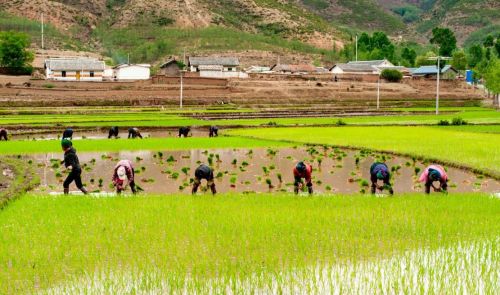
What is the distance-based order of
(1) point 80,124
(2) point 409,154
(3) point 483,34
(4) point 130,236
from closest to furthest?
1. (4) point 130,236
2. (2) point 409,154
3. (1) point 80,124
4. (3) point 483,34

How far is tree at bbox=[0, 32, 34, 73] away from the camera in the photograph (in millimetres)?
70750

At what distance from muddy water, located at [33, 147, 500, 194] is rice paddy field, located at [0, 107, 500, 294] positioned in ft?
0.24

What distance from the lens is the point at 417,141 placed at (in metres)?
26.8

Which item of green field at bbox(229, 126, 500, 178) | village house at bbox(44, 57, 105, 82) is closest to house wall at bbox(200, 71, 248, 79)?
village house at bbox(44, 57, 105, 82)

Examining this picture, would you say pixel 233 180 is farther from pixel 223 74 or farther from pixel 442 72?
pixel 442 72

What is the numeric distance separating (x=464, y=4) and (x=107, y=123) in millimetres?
141307

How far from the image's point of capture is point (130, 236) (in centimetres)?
995

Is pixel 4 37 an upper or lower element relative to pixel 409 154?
upper

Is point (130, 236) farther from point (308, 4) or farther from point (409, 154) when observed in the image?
point (308, 4)

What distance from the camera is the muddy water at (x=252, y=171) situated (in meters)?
15.7

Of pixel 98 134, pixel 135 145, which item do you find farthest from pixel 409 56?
pixel 135 145

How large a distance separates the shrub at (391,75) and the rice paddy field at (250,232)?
6001 cm

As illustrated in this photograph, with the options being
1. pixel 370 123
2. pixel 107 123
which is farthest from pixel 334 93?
pixel 107 123

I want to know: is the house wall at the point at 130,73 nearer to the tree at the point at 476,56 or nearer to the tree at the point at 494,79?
the tree at the point at 494,79
